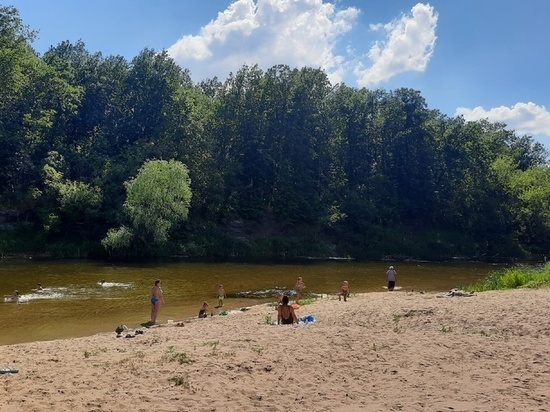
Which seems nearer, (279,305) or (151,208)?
(279,305)

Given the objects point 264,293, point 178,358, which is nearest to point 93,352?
point 178,358

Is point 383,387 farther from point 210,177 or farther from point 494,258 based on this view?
point 494,258

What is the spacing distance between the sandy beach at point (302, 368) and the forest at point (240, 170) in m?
38.2

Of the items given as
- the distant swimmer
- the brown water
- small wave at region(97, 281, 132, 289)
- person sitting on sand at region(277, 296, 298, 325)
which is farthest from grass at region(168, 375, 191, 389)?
small wave at region(97, 281, 132, 289)

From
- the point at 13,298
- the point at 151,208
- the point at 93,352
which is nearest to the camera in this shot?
the point at 93,352

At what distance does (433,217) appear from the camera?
8375cm

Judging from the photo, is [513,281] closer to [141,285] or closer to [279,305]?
[279,305]

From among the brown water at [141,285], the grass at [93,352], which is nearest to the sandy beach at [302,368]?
the grass at [93,352]

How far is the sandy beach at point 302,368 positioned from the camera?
1001cm

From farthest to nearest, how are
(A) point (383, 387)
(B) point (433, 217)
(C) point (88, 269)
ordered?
1. (B) point (433, 217)
2. (C) point (88, 269)
3. (A) point (383, 387)

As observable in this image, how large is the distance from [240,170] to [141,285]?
37857 millimetres

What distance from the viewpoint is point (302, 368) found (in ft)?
39.6

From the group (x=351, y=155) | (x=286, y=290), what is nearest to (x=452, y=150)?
(x=351, y=155)

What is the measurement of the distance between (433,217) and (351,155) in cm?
1748
